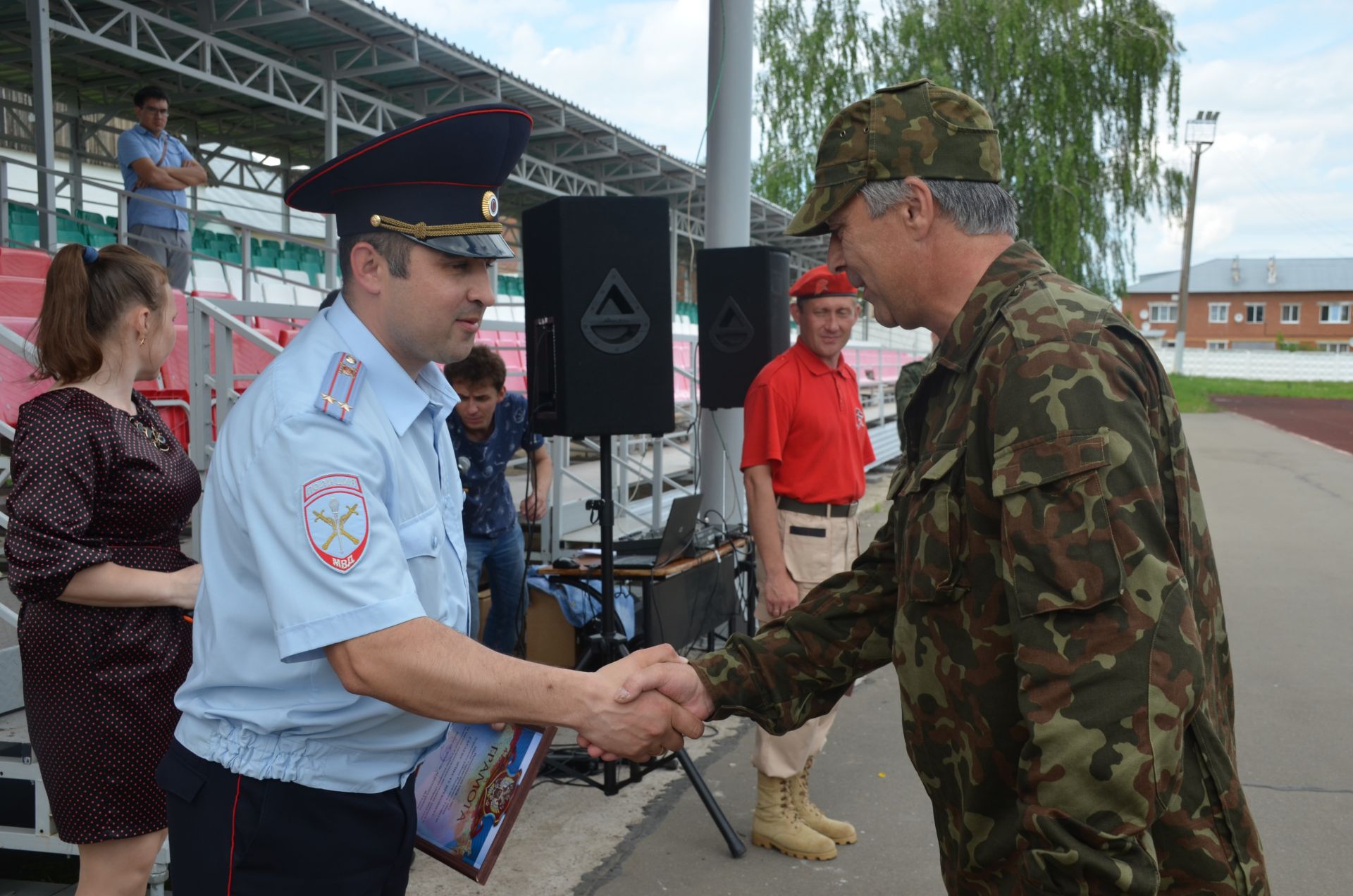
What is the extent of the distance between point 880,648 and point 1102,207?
21.0 metres

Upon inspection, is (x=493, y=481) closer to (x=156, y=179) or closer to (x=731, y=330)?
(x=731, y=330)

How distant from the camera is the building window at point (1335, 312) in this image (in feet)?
226

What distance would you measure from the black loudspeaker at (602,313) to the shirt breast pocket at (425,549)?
219 cm

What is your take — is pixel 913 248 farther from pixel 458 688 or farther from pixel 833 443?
pixel 833 443

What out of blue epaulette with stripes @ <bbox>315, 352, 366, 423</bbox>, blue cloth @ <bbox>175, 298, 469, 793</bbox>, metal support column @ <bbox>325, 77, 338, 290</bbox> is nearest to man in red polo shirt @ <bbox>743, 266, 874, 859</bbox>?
blue cloth @ <bbox>175, 298, 469, 793</bbox>

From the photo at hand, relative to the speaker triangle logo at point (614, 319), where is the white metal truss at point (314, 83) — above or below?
above

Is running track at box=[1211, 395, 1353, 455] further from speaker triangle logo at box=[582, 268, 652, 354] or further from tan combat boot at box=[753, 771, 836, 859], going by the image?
speaker triangle logo at box=[582, 268, 652, 354]

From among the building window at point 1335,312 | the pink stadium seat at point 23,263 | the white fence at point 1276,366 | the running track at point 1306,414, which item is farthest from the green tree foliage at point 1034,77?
the building window at point 1335,312

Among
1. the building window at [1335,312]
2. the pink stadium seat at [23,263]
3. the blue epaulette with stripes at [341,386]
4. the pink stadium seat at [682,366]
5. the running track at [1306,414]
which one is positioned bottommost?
the running track at [1306,414]

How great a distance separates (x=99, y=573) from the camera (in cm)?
234

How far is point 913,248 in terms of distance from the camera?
179cm

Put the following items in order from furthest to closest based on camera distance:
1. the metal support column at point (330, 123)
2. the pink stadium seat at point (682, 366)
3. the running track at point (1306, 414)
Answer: the running track at point (1306, 414) < the metal support column at point (330, 123) < the pink stadium seat at point (682, 366)

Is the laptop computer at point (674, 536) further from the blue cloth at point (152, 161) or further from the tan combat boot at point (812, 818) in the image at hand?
the blue cloth at point (152, 161)

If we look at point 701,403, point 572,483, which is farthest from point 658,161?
point 701,403
